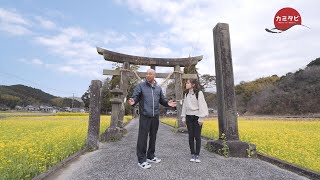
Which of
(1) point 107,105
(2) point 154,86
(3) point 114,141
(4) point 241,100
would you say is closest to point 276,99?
(4) point 241,100

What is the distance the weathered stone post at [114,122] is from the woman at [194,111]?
403 cm

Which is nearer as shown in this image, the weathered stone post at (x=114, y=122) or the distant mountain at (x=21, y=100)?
the weathered stone post at (x=114, y=122)

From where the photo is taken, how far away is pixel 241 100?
171 ft

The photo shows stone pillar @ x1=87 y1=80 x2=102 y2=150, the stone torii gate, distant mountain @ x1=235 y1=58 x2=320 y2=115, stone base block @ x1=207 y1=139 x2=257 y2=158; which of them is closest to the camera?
stone base block @ x1=207 y1=139 x2=257 y2=158

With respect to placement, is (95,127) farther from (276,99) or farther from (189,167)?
(276,99)

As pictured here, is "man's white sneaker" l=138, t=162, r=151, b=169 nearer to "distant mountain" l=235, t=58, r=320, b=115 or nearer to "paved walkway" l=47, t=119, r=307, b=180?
"paved walkway" l=47, t=119, r=307, b=180

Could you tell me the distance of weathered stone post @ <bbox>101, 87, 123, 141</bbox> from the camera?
9008mm

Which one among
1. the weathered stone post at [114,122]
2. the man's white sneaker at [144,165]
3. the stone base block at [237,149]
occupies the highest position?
the weathered stone post at [114,122]

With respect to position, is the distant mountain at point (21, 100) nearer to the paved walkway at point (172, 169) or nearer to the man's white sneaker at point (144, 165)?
the paved walkway at point (172, 169)

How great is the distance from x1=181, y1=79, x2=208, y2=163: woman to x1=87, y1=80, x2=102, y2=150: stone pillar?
99.3 inches

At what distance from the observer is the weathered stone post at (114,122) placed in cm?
901

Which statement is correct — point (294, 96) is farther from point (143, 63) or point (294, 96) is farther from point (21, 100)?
point (21, 100)

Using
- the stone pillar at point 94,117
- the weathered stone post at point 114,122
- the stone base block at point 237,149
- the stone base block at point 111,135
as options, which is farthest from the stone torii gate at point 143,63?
the stone base block at point 237,149

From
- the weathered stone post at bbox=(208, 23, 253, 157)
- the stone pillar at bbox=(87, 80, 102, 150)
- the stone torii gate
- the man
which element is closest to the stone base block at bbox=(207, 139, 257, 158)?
the weathered stone post at bbox=(208, 23, 253, 157)
